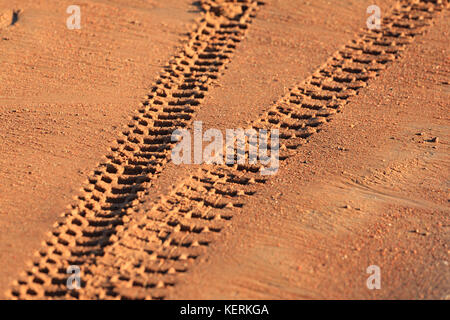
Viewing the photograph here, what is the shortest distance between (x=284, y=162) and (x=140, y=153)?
1287 mm

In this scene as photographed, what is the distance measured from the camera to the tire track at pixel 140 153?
4.54 metres

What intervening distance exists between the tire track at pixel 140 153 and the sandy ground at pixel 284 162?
12 centimetres

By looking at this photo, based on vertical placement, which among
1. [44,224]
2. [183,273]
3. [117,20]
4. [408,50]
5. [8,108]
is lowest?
[183,273]

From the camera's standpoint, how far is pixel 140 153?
5.50 m

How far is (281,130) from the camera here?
5.82 m

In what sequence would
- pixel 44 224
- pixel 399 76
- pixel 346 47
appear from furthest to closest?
pixel 346 47
pixel 399 76
pixel 44 224

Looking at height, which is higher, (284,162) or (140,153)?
(140,153)

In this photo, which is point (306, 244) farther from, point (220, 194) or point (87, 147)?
point (87, 147)

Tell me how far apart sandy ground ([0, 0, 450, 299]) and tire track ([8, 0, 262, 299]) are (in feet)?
0.38

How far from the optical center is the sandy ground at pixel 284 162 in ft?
14.8

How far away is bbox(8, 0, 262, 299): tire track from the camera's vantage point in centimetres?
454

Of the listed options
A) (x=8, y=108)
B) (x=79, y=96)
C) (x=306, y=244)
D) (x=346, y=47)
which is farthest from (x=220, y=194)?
(x=346, y=47)

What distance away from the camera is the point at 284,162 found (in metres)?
5.47

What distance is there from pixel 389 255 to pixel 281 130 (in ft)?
5.61
